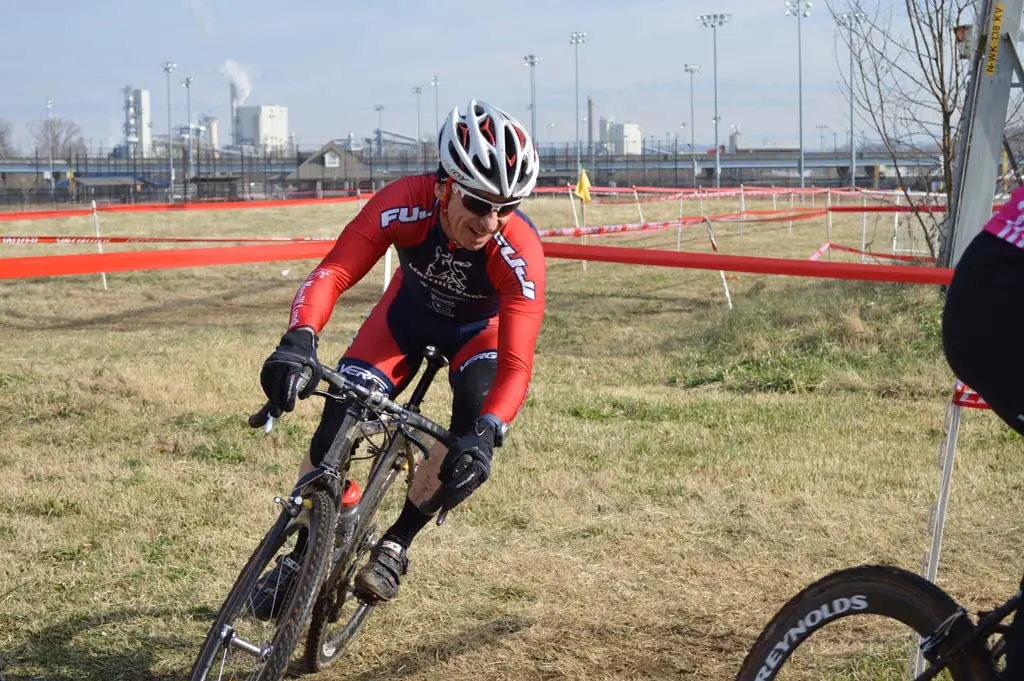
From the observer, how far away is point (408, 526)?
447cm

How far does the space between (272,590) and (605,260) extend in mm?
7159

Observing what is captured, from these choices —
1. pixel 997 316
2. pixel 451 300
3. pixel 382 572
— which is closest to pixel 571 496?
pixel 451 300

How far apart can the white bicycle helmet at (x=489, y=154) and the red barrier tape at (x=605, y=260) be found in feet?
13.6

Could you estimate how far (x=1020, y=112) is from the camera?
12703 millimetres

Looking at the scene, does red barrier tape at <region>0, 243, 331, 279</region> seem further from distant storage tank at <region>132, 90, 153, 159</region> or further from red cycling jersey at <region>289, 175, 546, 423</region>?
distant storage tank at <region>132, 90, 153, 159</region>

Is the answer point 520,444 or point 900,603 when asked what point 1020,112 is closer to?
point 520,444

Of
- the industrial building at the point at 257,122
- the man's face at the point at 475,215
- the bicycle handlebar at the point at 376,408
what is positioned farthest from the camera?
the industrial building at the point at 257,122

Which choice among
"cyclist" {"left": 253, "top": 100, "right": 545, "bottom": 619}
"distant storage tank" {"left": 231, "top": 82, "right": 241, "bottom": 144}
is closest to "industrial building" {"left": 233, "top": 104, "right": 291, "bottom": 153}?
"distant storage tank" {"left": 231, "top": 82, "right": 241, "bottom": 144}

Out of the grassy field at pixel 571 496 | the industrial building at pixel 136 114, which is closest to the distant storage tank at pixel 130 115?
the industrial building at pixel 136 114

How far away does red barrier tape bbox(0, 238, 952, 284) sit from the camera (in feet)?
25.3

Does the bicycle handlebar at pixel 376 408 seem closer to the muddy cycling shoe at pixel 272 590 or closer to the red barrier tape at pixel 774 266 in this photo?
the muddy cycling shoe at pixel 272 590

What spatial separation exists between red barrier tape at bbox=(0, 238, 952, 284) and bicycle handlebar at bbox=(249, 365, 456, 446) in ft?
15.6

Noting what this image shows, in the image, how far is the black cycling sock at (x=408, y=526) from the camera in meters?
4.44

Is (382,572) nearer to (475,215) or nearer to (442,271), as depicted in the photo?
(442,271)
